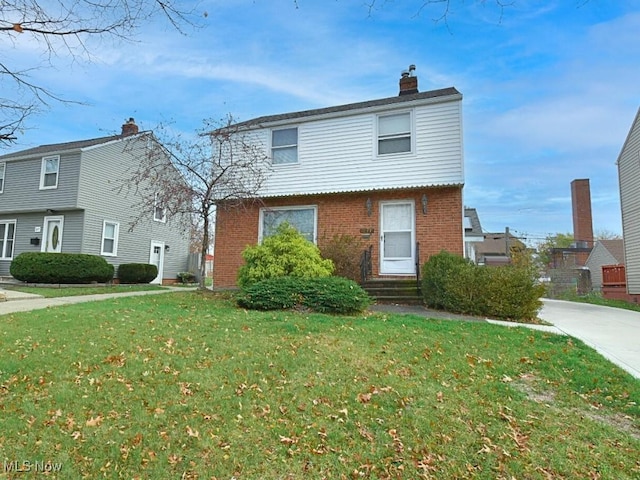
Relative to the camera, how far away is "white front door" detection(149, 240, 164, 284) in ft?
72.3

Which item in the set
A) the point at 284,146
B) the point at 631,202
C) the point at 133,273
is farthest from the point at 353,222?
the point at 133,273

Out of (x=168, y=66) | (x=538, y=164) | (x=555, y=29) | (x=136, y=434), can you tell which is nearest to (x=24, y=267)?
(x=168, y=66)

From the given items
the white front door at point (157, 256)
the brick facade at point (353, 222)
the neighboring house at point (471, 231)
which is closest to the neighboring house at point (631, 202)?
the neighboring house at point (471, 231)

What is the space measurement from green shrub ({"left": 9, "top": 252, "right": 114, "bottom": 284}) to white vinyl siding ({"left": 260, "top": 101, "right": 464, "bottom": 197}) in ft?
30.3

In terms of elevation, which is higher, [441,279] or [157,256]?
[157,256]

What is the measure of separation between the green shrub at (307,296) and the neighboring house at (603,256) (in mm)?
29014

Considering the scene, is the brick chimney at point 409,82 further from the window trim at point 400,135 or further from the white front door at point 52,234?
the white front door at point 52,234

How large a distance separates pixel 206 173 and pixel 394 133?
19.2 ft

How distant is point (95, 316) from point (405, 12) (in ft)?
22.4

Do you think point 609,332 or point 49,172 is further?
point 49,172

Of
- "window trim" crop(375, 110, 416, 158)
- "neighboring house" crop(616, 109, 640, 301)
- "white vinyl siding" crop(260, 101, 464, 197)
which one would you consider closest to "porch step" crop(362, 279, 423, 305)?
"white vinyl siding" crop(260, 101, 464, 197)

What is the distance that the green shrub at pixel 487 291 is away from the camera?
8195mm

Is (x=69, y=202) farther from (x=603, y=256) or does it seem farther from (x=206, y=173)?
(x=603, y=256)

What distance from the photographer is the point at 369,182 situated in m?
11.6
